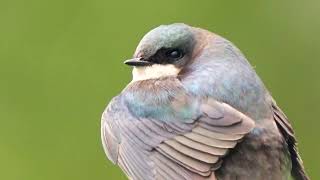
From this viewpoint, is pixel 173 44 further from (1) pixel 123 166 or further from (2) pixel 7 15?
(2) pixel 7 15

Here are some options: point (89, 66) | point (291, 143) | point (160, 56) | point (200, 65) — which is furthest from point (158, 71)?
point (89, 66)

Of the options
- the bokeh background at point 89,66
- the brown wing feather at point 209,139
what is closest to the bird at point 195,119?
the brown wing feather at point 209,139

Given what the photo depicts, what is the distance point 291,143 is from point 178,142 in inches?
18.0

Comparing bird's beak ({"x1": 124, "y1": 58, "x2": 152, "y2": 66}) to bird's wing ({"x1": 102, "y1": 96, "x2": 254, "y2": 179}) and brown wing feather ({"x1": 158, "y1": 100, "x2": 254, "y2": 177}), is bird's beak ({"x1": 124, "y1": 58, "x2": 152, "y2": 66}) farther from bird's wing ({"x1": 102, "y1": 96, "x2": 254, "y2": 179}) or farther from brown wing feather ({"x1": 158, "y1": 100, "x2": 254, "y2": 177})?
brown wing feather ({"x1": 158, "y1": 100, "x2": 254, "y2": 177})

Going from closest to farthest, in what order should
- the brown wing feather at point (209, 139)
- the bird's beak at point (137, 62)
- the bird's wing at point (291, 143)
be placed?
the brown wing feather at point (209, 139) < the bird's wing at point (291, 143) < the bird's beak at point (137, 62)

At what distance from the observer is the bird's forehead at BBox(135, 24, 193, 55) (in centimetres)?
667

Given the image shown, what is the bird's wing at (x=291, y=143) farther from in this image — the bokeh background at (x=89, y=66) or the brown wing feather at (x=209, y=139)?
the bokeh background at (x=89, y=66)

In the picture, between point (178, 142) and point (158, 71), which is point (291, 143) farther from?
point (158, 71)

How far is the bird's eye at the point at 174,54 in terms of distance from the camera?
264 inches

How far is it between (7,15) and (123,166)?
2.37 meters

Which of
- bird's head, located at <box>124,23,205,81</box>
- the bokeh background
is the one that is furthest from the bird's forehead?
the bokeh background

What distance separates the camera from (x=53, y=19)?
28.1 feet

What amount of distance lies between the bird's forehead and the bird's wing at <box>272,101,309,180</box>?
53 centimetres

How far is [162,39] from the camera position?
263 inches
